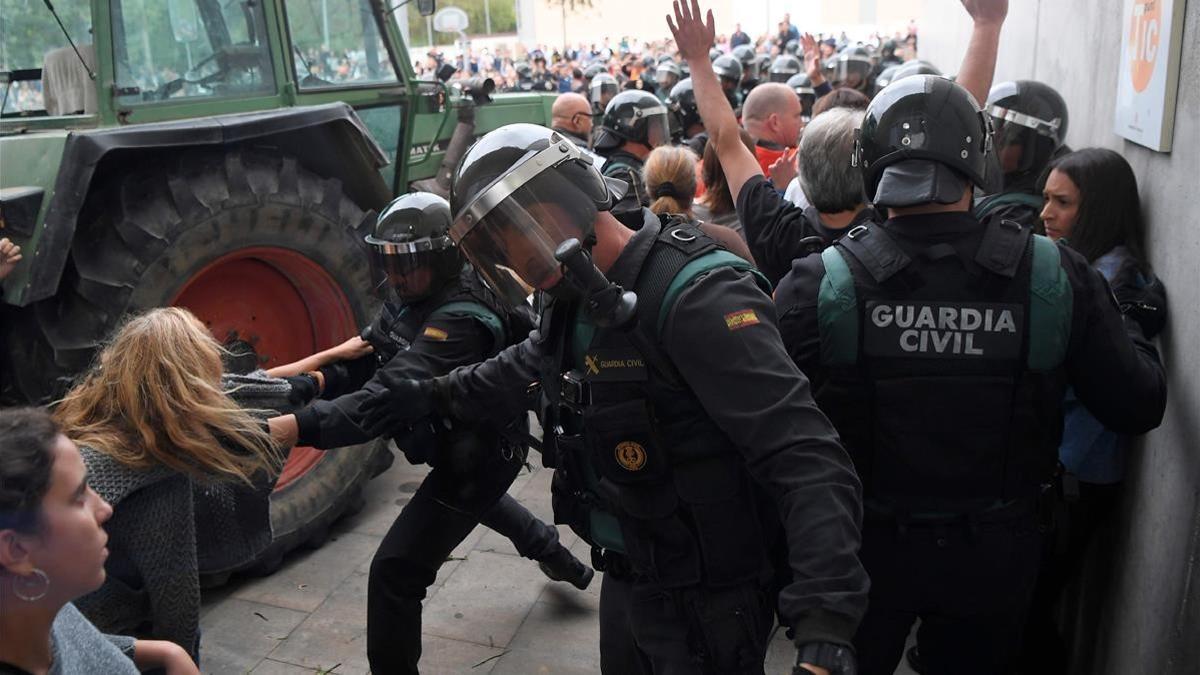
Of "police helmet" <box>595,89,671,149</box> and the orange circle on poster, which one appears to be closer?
the orange circle on poster

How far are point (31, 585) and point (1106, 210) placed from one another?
2.67 metres

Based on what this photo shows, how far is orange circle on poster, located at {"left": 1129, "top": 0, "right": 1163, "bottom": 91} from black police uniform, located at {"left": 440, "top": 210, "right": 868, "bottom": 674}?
1.51 meters

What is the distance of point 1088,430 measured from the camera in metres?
2.63

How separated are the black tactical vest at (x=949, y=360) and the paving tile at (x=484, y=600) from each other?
2055mm

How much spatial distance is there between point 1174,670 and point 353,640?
265cm

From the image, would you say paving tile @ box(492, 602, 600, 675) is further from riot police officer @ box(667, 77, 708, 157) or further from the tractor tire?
riot police officer @ box(667, 77, 708, 157)

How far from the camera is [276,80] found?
16.0ft

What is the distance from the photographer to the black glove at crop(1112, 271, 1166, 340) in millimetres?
2463

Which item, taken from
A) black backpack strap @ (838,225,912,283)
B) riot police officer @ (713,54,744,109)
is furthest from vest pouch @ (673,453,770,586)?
riot police officer @ (713,54,744,109)

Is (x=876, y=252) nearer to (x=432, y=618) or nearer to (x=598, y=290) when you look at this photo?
(x=598, y=290)

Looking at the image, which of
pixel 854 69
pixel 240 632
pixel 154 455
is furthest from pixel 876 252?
pixel 854 69

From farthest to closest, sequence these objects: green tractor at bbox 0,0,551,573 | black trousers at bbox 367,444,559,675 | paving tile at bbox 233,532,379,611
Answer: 1. paving tile at bbox 233,532,379,611
2. green tractor at bbox 0,0,551,573
3. black trousers at bbox 367,444,559,675

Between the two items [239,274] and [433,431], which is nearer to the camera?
[433,431]

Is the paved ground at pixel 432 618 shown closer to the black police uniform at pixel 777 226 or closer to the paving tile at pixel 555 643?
the paving tile at pixel 555 643
